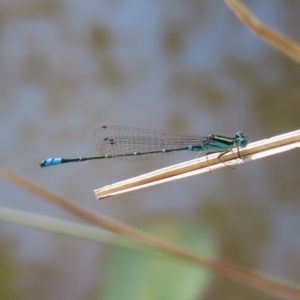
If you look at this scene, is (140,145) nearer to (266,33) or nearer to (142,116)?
(142,116)

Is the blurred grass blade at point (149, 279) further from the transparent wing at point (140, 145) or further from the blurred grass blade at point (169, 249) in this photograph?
the blurred grass blade at point (169, 249)

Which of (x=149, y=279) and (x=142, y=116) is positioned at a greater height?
(x=142, y=116)

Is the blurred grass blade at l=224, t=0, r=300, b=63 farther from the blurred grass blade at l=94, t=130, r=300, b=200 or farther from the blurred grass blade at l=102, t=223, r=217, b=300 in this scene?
the blurred grass blade at l=102, t=223, r=217, b=300

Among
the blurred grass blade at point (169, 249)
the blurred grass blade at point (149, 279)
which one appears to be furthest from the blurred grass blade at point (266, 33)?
the blurred grass blade at point (149, 279)

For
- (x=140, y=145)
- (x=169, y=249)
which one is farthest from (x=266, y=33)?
(x=140, y=145)

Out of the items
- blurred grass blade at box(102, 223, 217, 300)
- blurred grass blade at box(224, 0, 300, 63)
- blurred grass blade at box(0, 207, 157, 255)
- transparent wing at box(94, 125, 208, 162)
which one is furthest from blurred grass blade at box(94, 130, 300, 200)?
blurred grass blade at box(102, 223, 217, 300)

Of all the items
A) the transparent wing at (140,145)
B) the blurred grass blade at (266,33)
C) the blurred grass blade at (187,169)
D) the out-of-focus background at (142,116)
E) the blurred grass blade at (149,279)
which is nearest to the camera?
the blurred grass blade at (266,33)

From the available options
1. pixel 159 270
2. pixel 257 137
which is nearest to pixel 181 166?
pixel 159 270

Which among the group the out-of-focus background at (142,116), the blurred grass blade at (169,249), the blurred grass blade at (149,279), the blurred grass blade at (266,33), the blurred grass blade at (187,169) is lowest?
the blurred grass blade at (169,249)

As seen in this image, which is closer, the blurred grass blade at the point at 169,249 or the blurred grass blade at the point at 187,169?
the blurred grass blade at the point at 169,249
